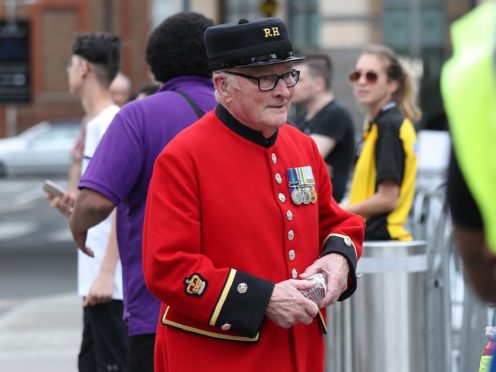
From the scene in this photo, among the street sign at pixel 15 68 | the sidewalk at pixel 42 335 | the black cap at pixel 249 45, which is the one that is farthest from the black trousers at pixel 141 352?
the street sign at pixel 15 68

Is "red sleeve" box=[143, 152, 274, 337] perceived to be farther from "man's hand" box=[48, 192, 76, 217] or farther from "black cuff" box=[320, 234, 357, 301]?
"man's hand" box=[48, 192, 76, 217]

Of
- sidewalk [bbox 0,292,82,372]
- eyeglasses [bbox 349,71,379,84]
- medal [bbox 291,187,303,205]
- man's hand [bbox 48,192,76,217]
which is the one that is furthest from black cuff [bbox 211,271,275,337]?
sidewalk [bbox 0,292,82,372]

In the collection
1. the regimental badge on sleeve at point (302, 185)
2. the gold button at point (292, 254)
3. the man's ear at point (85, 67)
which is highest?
the man's ear at point (85, 67)

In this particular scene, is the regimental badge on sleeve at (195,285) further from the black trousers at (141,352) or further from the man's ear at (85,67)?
the man's ear at (85,67)

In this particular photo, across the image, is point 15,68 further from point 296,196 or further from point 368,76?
point 296,196

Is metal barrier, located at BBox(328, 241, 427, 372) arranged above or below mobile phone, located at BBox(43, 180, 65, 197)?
below

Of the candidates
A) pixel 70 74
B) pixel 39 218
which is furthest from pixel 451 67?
pixel 39 218

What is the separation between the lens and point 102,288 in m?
5.14

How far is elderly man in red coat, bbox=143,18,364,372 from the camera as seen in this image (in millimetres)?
3246

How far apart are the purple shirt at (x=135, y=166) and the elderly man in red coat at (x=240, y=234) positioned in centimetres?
73

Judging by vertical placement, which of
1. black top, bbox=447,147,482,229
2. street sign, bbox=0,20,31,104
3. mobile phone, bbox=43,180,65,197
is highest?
black top, bbox=447,147,482,229

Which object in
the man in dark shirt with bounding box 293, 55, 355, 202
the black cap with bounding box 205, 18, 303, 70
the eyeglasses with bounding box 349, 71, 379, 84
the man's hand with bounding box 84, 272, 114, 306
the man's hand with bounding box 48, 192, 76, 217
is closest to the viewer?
the black cap with bounding box 205, 18, 303, 70

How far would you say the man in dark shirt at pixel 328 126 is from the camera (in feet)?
22.5

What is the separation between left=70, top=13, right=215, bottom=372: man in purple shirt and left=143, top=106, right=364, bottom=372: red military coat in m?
0.74
